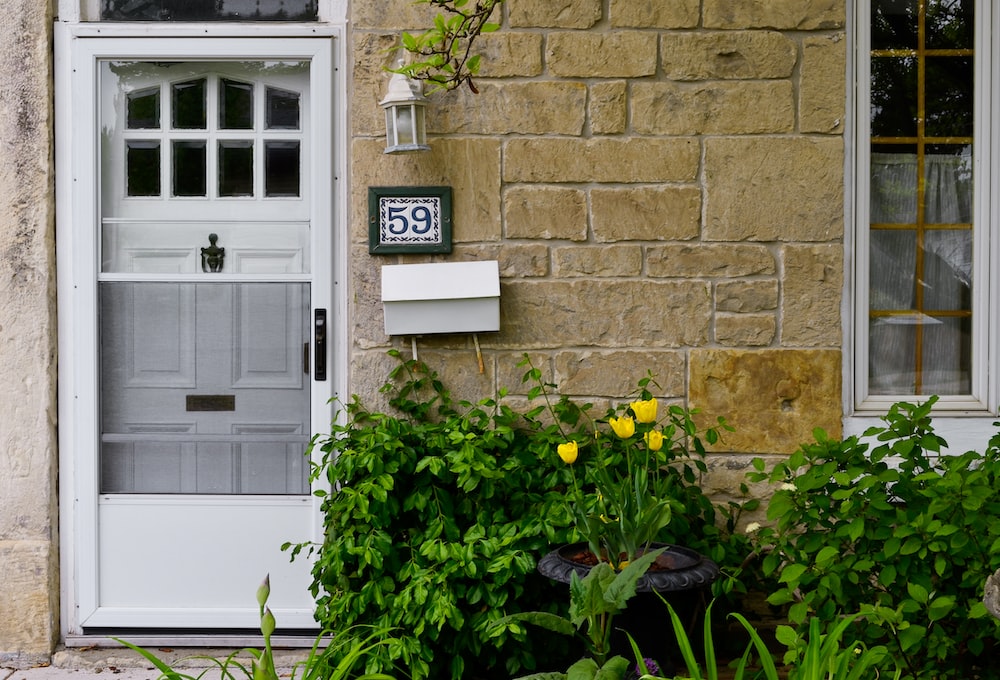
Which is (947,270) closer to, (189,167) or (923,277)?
(923,277)

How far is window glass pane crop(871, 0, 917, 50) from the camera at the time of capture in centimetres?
358

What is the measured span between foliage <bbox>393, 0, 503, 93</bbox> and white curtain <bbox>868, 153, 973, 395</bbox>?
1577mm

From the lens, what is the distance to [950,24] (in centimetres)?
359

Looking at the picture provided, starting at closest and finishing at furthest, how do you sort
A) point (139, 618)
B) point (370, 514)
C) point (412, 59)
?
point (370, 514)
point (412, 59)
point (139, 618)

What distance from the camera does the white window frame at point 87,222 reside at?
3627 millimetres

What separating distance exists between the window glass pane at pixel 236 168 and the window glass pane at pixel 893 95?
2.35m

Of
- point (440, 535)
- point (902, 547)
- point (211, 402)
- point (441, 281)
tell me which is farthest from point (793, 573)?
point (211, 402)

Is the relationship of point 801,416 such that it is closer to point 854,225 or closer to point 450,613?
point 854,225

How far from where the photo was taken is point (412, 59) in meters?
3.44

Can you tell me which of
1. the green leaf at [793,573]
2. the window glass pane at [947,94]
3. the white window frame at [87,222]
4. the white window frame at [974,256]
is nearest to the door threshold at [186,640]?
the white window frame at [87,222]

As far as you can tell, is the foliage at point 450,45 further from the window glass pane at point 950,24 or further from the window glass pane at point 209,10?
the window glass pane at point 950,24

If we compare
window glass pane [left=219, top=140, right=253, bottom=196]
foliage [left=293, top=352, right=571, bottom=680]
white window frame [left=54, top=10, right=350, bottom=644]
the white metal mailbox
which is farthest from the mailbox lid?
window glass pane [left=219, top=140, right=253, bottom=196]

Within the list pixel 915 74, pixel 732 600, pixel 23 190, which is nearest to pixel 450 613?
pixel 732 600

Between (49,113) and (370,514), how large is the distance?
1950mm
